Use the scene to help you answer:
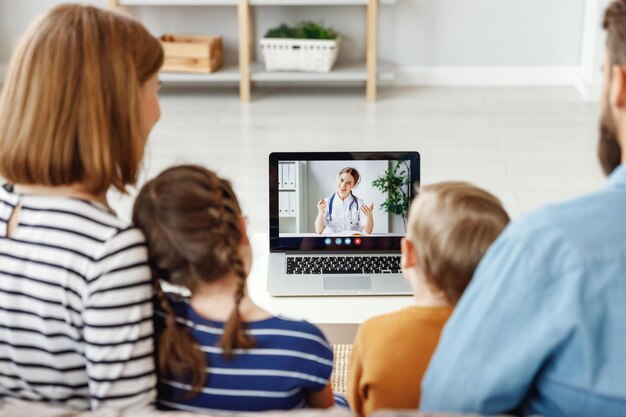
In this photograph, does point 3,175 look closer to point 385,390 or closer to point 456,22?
point 385,390

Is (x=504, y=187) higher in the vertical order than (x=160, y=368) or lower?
lower

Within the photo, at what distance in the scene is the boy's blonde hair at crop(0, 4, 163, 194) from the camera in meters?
1.36

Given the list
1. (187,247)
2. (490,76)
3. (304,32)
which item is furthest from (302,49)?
(187,247)

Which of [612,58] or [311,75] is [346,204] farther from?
[311,75]

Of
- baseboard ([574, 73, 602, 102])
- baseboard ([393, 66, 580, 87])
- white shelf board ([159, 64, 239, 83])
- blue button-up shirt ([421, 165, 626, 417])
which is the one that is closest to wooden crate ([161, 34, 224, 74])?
white shelf board ([159, 64, 239, 83])

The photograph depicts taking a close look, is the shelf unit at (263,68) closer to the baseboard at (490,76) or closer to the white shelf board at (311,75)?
the white shelf board at (311,75)

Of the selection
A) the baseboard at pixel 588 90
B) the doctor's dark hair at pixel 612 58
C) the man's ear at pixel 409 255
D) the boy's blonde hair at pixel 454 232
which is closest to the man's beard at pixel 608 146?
the doctor's dark hair at pixel 612 58

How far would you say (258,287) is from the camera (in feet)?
6.36

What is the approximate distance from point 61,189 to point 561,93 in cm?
406

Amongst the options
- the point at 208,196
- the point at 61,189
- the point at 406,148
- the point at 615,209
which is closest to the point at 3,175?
the point at 61,189

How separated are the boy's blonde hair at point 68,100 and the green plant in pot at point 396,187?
783mm

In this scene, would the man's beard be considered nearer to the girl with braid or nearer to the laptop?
the girl with braid

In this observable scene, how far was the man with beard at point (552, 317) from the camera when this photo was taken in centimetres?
107

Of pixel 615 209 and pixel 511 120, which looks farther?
pixel 511 120
